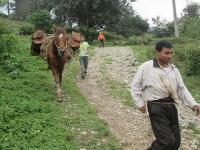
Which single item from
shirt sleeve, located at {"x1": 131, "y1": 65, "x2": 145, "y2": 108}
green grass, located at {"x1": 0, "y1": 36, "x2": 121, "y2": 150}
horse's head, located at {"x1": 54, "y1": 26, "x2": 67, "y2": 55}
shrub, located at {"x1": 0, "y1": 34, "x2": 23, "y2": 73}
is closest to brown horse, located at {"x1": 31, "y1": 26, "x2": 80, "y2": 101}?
horse's head, located at {"x1": 54, "y1": 26, "x2": 67, "y2": 55}

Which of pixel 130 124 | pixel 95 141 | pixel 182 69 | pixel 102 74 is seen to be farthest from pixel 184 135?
pixel 182 69

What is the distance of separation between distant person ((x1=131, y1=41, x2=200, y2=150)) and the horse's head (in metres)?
5.95

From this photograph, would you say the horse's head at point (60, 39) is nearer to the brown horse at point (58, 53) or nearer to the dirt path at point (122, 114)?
the brown horse at point (58, 53)

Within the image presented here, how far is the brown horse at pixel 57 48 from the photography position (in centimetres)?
1290

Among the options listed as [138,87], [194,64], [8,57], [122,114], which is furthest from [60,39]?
[194,64]

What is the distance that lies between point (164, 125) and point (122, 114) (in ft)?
16.5

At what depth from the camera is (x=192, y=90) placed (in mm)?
17203

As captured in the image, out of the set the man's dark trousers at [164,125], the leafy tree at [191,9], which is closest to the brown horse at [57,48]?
the man's dark trousers at [164,125]

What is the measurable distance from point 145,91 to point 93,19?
3785 cm

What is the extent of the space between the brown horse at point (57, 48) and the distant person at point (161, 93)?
5862mm

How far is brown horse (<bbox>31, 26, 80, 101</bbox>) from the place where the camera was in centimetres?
1290

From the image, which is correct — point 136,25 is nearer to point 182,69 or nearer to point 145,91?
point 182,69

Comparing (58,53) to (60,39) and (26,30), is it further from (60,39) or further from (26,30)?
(26,30)

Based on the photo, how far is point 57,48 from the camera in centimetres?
1303
